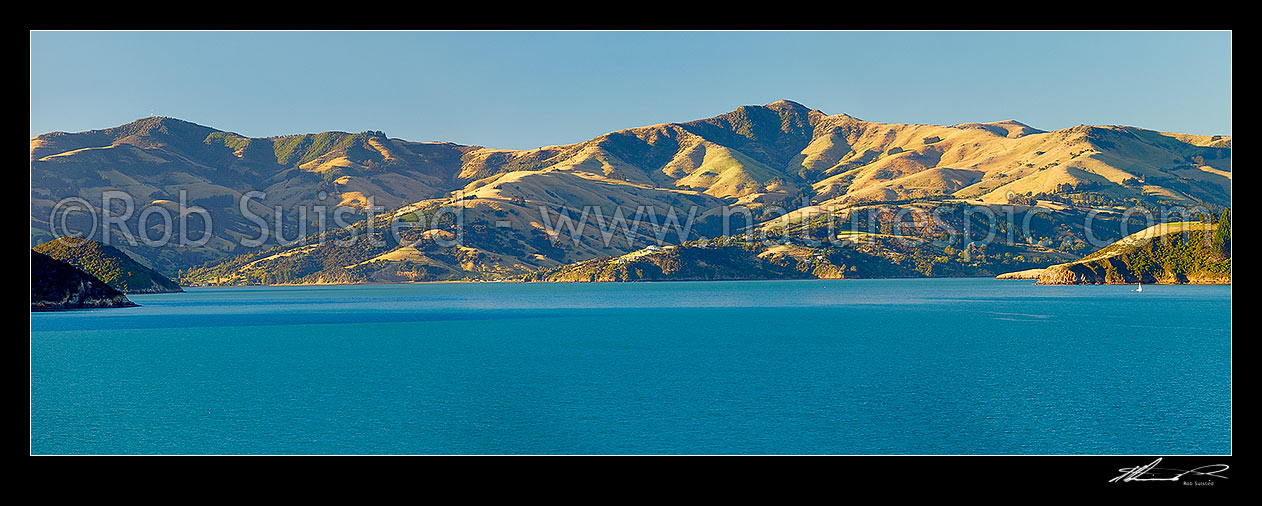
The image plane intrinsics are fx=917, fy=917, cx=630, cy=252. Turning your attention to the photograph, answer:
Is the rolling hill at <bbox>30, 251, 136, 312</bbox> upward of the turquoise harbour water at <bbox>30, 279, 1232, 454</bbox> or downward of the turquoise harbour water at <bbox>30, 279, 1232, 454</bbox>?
upward

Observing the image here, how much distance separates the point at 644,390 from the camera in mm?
69625

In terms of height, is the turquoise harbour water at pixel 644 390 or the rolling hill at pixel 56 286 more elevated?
the rolling hill at pixel 56 286

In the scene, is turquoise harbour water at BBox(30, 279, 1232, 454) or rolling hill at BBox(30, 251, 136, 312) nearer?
turquoise harbour water at BBox(30, 279, 1232, 454)

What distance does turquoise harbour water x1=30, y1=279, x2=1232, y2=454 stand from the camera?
167 feet

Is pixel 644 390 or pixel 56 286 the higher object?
pixel 56 286

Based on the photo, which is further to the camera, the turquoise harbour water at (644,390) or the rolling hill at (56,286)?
the rolling hill at (56,286)

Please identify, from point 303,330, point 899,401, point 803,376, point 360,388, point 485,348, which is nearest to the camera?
point 899,401

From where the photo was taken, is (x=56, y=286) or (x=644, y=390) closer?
(x=644, y=390)

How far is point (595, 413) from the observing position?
5953 cm

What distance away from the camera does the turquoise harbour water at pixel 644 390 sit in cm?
5100
